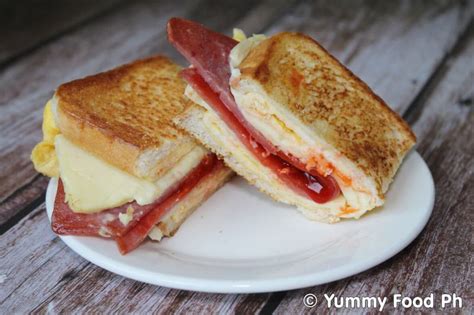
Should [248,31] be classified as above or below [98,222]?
below

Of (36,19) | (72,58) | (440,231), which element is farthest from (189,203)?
(36,19)

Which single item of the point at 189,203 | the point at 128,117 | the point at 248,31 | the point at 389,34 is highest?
the point at 128,117

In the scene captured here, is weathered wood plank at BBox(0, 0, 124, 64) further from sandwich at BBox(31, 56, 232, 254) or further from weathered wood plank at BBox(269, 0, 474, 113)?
sandwich at BBox(31, 56, 232, 254)

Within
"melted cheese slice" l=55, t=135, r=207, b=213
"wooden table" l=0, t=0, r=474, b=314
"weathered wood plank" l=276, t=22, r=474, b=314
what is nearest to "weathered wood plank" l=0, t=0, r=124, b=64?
"wooden table" l=0, t=0, r=474, b=314

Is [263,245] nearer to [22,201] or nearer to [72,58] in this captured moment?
[22,201]

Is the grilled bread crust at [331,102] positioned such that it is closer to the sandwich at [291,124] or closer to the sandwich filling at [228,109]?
the sandwich at [291,124]

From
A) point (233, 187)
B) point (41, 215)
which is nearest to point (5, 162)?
point (41, 215)

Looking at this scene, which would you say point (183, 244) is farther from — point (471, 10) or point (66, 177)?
point (471, 10)
